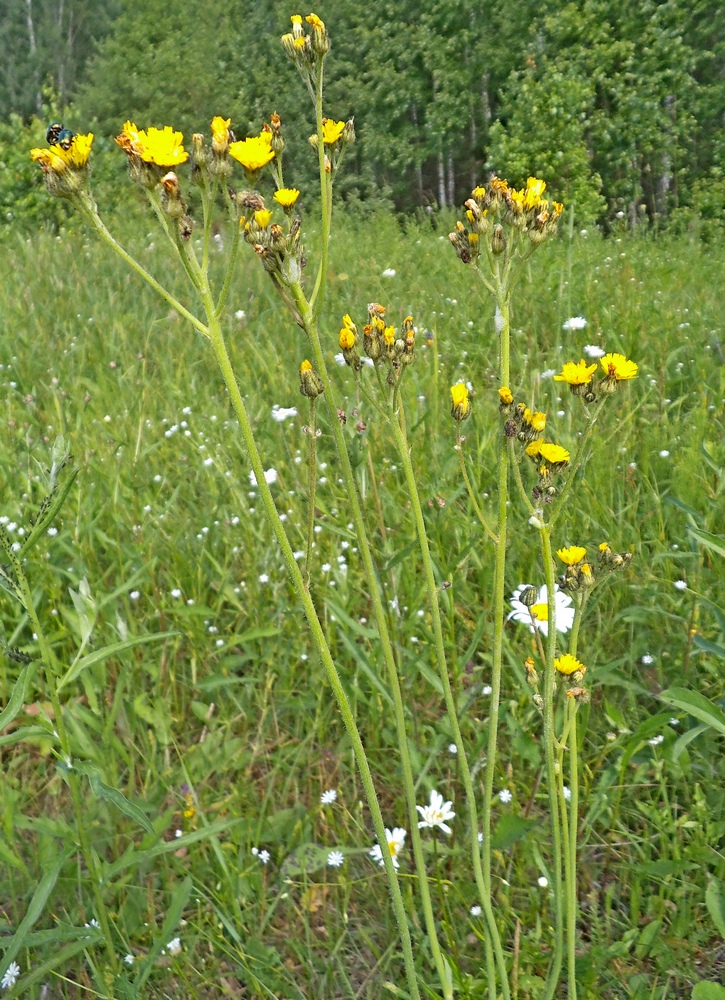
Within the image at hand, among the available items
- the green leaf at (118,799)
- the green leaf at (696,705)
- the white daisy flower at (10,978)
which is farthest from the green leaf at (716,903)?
the white daisy flower at (10,978)

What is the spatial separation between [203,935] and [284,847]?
20cm

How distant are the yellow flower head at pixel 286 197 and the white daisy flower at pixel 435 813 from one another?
0.97 m

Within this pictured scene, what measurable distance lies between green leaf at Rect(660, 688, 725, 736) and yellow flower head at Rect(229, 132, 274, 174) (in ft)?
2.65

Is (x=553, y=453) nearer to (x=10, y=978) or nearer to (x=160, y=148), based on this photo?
(x=160, y=148)

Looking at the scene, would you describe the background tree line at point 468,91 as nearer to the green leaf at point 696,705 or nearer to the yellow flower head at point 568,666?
the green leaf at point 696,705

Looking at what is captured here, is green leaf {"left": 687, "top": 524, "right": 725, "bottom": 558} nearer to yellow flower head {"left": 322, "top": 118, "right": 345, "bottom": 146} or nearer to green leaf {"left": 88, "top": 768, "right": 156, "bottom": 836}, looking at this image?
yellow flower head {"left": 322, "top": 118, "right": 345, "bottom": 146}

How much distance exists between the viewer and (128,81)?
2122 centimetres

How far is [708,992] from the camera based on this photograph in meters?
0.99

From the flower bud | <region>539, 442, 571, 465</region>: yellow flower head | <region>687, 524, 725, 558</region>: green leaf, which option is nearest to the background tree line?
<region>687, 524, 725, 558</region>: green leaf

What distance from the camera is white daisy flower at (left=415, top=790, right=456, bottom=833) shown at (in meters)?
1.31

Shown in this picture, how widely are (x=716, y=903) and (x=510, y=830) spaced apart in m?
0.30

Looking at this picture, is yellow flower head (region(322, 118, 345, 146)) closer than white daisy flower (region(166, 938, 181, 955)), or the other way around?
yellow flower head (region(322, 118, 345, 146))

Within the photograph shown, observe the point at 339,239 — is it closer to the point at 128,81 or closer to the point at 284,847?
the point at 284,847

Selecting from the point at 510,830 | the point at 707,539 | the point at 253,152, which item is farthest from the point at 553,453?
the point at 510,830
